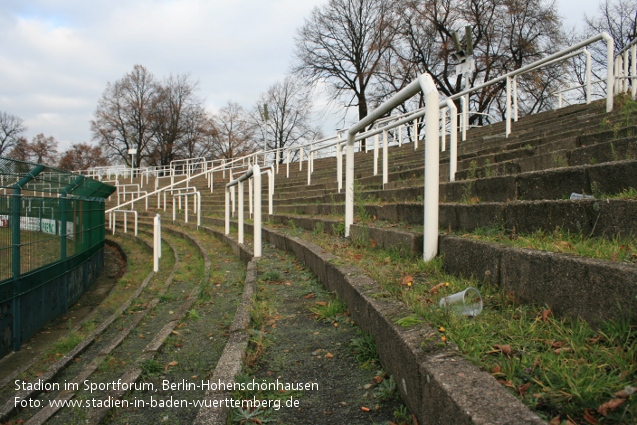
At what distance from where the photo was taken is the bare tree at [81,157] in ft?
171

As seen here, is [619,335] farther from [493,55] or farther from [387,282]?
[493,55]

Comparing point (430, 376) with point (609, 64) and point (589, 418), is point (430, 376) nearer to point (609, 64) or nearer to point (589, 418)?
point (589, 418)

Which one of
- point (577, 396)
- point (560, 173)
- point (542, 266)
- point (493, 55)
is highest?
point (493, 55)

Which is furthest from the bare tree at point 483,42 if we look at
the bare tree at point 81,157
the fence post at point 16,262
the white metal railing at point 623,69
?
the bare tree at point 81,157

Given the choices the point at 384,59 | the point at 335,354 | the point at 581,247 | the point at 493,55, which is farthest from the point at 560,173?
the point at 384,59

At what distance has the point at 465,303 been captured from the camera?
2180mm

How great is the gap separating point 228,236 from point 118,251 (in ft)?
21.3

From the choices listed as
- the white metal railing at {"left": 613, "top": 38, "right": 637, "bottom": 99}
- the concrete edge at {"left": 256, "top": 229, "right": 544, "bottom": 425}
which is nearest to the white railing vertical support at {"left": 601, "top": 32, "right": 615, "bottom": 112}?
the white metal railing at {"left": 613, "top": 38, "right": 637, "bottom": 99}

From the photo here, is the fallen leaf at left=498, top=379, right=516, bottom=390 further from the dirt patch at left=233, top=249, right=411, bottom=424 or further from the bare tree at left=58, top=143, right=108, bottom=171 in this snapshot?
the bare tree at left=58, top=143, right=108, bottom=171

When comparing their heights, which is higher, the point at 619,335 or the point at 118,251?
the point at 619,335

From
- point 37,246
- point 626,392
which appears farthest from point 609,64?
point 37,246

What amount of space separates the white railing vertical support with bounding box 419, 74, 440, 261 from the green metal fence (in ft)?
16.0

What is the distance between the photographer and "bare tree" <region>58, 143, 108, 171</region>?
52.2m

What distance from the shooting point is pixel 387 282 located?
2730mm
